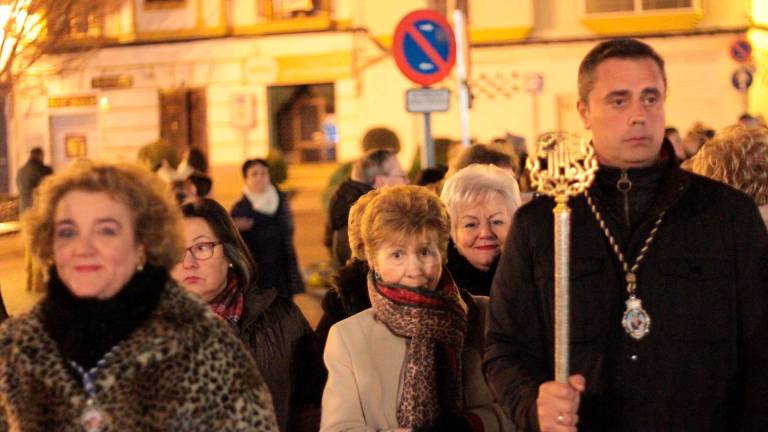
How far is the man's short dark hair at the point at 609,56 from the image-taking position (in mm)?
3904

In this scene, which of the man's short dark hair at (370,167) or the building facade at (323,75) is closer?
the man's short dark hair at (370,167)

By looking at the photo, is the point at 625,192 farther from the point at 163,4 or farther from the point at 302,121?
the point at 163,4

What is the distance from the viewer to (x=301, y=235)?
26328mm

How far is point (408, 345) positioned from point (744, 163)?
2.27 m

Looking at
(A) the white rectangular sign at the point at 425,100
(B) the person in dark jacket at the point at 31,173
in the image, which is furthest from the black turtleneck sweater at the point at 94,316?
(B) the person in dark jacket at the point at 31,173

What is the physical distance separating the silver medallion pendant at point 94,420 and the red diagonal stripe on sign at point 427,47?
9235 millimetres

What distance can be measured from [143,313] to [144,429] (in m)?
0.32

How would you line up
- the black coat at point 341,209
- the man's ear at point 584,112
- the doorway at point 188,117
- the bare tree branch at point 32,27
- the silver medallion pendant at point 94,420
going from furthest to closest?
1. the doorway at point 188,117
2. the bare tree branch at point 32,27
3. the black coat at point 341,209
4. the man's ear at point 584,112
5. the silver medallion pendant at point 94,420

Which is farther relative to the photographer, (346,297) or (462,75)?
(462,75)

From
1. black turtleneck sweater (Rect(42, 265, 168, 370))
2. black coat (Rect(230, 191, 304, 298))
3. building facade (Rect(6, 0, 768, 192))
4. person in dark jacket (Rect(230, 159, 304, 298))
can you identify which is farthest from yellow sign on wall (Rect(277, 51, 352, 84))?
black turtleneck sweater (Rect(42, 265, 168, 370))

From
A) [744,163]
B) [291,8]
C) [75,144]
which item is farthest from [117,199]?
[75,144]

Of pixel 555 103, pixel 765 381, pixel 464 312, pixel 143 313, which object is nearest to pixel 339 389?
pixel 464 312

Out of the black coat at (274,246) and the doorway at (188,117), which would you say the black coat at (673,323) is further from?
the doorway at (188,117)

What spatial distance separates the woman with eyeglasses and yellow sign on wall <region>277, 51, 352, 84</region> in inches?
1076
